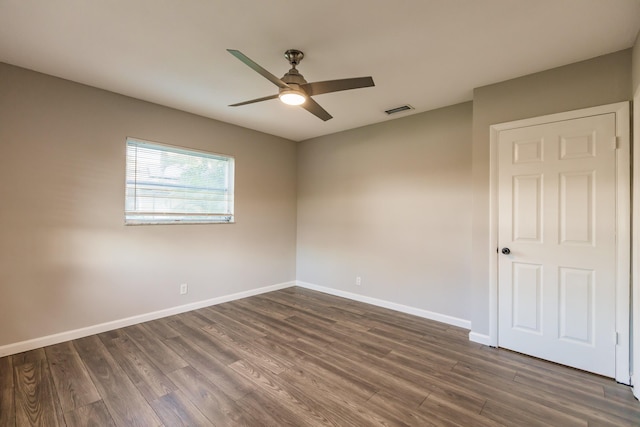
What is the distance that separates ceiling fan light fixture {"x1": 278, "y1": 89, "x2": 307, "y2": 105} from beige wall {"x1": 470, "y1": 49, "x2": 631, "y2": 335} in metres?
1.92

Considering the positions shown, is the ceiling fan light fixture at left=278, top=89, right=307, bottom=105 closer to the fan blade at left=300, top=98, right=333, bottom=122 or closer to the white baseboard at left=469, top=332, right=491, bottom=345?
the fan blade at left=300, top=98, right=333, bottom=122

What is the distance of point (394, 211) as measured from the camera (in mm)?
3938

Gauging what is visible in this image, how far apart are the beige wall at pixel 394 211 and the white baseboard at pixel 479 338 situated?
0.39 metres

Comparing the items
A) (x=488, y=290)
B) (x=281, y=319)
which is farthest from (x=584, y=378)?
(x=281, y=319)

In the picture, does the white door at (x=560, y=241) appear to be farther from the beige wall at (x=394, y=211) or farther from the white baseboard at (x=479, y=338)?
the beige wall at (x=394, y=211)

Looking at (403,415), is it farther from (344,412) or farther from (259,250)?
(259,250)

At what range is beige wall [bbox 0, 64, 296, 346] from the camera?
2.60 m

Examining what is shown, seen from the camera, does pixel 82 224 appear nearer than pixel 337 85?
No

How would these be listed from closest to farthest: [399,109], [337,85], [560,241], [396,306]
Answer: [337,85]
[560,241]
[399,109]
[396,306]

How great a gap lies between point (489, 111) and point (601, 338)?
220 centimetres

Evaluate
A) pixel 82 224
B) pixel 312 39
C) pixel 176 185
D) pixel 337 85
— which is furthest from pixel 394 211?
pixel 82 224

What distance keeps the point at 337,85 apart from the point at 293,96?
1.17 ft

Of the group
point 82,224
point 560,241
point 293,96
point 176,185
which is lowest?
point 560,241

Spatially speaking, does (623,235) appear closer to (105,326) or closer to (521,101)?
(521,101)
